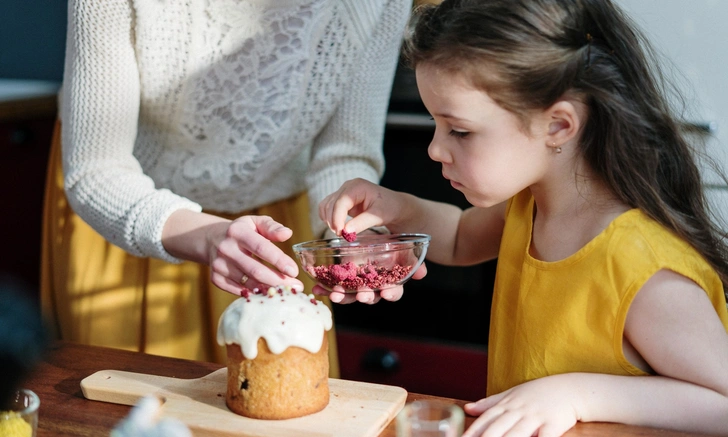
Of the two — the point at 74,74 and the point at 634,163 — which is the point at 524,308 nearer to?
the point at 634,163

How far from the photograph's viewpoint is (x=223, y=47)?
147 centimetres

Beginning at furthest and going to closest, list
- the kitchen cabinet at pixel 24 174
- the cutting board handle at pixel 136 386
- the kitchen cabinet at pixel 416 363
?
the kitchen cabinet at pixel 416 363 → the kitchen cabinet at pixel 24 174 → the cutting board handle at pixel 136 386

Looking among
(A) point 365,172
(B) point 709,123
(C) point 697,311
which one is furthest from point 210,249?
(B) point 709,123

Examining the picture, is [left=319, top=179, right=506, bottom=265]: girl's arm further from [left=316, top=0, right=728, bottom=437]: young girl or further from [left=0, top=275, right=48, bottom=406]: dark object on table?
[left=0, top=275, right=48, bottom=406]: dark object on table

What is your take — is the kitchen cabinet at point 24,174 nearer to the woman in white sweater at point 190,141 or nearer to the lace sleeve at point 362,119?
the woman in white sweater at point 190,141

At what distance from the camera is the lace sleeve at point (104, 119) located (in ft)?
4.39

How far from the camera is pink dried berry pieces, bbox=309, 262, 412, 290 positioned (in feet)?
3.77

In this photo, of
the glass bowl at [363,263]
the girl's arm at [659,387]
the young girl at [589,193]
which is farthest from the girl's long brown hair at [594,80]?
the glass bowl at [363,263]

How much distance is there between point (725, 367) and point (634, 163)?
11.6 inches

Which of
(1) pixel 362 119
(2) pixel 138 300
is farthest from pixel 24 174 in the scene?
(1) pixel 362 119

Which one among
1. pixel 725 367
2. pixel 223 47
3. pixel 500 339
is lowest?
pixel 500 339

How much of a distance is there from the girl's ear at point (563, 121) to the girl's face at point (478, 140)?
0.04ft

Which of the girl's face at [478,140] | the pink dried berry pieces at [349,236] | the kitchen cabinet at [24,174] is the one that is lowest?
the kitchen cabinet at [24,174]

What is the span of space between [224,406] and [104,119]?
63 centimetres
